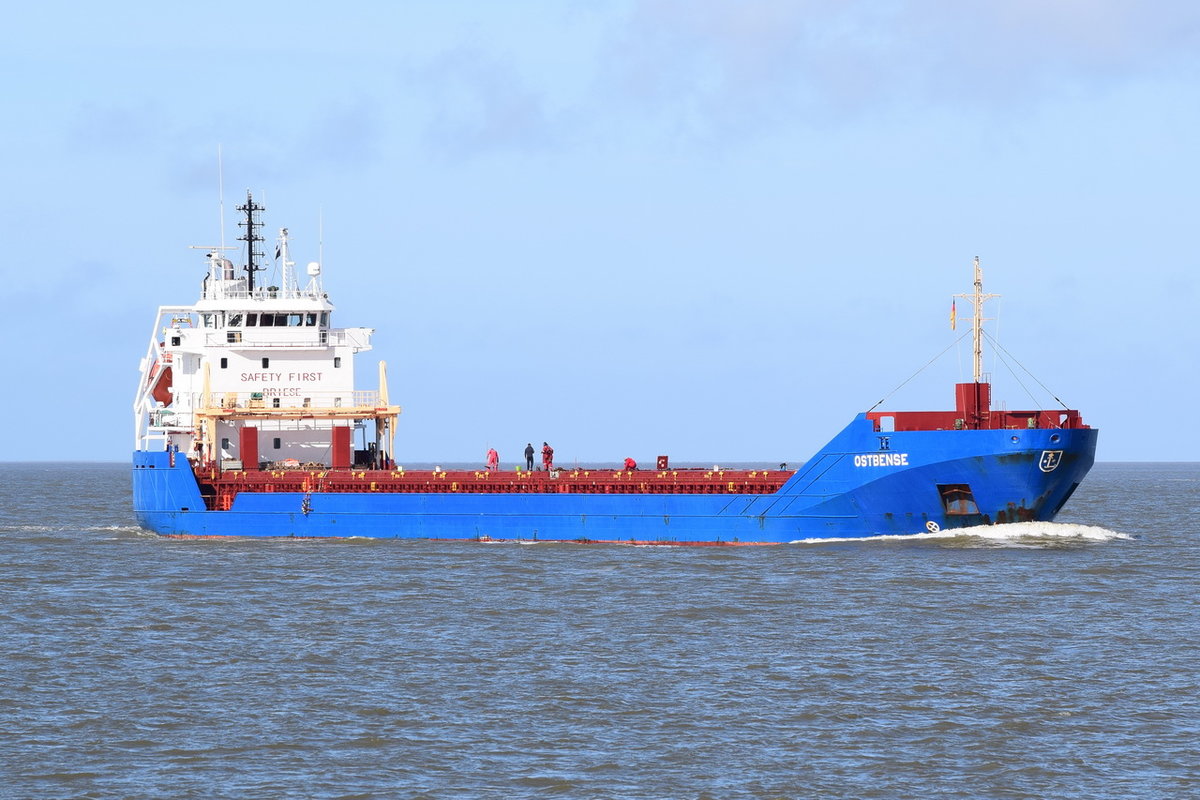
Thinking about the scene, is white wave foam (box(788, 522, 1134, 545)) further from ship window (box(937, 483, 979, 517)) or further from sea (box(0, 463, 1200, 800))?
ship window (box(937, 483, 979, 517))

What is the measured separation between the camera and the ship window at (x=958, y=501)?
38.4 meters

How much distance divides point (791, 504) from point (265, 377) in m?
18.3

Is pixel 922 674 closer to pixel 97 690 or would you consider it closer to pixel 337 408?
pixel 97 690

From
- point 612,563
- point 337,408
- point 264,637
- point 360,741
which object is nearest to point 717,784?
point 360,741

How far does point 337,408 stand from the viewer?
1891 inches

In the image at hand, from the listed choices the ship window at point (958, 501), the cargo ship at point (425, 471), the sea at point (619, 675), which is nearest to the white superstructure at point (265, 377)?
the cargo ship at point (425, 471)

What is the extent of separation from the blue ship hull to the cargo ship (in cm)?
4

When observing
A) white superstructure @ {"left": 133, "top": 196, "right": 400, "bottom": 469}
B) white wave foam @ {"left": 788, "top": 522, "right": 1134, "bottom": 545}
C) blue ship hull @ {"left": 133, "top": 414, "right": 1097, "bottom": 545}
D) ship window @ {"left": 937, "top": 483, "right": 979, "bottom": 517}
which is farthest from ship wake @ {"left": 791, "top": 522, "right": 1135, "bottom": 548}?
white superstructure @ {"left": 133, "top": 196, "right": 400, "bottom": 469}

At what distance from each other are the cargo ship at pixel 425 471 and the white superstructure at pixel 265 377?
0.06m

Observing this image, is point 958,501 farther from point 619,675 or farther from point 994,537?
point 619,675

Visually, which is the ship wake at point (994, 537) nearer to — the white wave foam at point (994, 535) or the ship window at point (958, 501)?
the white wave foam at point (994, 535)

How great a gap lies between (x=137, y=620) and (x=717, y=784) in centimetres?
1571

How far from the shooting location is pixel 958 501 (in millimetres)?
38594

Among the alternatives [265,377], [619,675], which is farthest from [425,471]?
[619,675]
